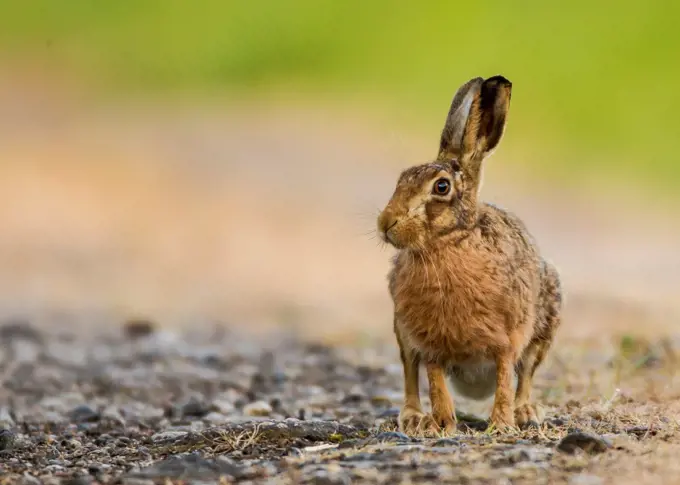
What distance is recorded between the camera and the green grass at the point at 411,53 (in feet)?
69.1

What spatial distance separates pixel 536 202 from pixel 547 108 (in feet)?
13.6

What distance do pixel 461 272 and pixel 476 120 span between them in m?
0.79

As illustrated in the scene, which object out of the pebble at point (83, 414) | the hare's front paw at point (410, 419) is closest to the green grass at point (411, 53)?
the pebble at point (83, 414)

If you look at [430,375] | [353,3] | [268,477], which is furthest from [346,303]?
[353,3]

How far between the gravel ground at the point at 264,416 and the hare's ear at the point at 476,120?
134 centimetres

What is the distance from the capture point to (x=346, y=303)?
13531mm

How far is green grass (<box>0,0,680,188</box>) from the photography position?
21.0 m

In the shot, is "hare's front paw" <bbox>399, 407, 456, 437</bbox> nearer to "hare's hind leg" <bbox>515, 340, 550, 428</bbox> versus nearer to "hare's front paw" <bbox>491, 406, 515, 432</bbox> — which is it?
"hare's front paw" <bbox>491, 406, 515, 432</bbox>

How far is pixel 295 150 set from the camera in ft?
65.4

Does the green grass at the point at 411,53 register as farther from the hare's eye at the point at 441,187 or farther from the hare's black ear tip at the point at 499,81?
the hare's eye at the point at 441,187

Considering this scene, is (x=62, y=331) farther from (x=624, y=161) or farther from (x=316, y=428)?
(x=624, y=161)

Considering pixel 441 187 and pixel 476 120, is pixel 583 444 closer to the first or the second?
pixel 441 187

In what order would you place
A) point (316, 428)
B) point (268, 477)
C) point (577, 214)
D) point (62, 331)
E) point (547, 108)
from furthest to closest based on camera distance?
point (547, 108) → point (577, 214) → point (62, 331) → point (316, 428) → point (268, 477)

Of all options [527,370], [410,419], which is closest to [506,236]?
[527,370]
